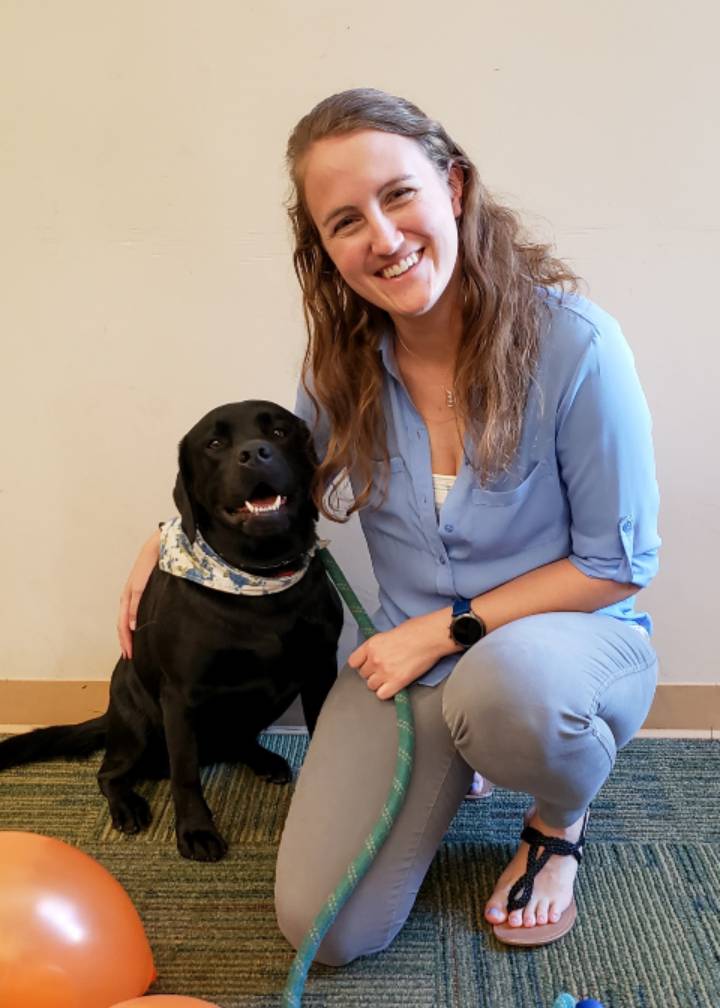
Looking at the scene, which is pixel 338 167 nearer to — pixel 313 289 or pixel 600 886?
pixel 313 289

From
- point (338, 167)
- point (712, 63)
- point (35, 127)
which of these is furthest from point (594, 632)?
point (35, 127)

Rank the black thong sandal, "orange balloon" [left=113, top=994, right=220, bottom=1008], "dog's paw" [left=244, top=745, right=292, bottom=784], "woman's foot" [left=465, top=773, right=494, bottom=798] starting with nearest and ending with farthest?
"orange balloon" [left=113, top=994, right=220, bottom=1008]
the black thong sandal
"woman's foot" [left=465, top=773, right=494, bottom=798]
"dog's paw" [left=244, top=745, right=292, bottom=784]

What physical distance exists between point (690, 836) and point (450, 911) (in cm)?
42

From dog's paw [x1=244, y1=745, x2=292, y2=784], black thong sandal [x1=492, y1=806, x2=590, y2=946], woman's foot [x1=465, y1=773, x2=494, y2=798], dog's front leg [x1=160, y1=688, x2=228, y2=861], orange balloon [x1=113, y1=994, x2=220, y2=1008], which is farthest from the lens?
dog's paw [x1=244, y1=745, x2=292, y2=784]

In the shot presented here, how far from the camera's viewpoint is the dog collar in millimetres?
1384

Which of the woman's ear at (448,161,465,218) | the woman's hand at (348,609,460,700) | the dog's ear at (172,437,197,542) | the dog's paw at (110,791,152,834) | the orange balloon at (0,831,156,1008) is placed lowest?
the dog's paw at (110,791,152,834)

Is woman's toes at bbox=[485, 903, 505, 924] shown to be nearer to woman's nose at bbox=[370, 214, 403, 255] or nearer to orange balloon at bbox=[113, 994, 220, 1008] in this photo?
orange balloon at bbox=[113, 994, 220, 1008]

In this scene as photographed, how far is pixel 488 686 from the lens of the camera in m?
1.11

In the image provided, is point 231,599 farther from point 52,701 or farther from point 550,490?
point 52,701

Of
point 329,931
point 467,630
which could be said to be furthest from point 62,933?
point 467,630

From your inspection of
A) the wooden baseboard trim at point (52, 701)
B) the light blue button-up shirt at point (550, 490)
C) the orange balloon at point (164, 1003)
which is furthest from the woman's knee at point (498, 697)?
the wooden baseboard trim at point (52, 701)

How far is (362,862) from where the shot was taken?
3.83 ft

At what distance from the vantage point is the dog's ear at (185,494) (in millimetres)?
1393

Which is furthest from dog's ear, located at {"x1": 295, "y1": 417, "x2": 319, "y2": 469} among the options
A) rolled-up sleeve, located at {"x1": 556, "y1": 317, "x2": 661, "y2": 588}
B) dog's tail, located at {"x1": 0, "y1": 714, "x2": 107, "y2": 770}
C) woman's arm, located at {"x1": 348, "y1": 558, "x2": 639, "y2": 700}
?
dog's tail, located at {"x1": 0, "y1": 714, "x2": 107, "y2": 770}
